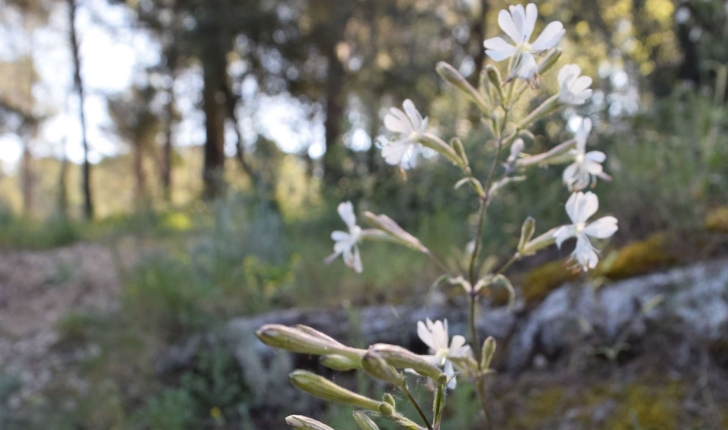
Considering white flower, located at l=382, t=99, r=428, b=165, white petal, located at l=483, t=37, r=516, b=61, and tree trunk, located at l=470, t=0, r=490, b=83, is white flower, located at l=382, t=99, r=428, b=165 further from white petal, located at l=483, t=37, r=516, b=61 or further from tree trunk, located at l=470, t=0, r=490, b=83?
tree trunk, located at l=470, t=0, r=490, b=83

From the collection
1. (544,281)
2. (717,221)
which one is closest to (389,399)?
(544,281)

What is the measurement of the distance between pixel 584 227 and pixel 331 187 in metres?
5.02

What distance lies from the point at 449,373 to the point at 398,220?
13.6ft

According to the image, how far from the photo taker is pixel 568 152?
1181 millimetres

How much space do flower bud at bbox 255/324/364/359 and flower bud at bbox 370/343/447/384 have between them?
34mm

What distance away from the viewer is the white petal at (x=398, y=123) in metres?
1.06

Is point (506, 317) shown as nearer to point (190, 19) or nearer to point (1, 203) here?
point (190, 19)

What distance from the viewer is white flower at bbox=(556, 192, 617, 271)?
1025mm

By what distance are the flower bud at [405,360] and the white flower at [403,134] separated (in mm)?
389

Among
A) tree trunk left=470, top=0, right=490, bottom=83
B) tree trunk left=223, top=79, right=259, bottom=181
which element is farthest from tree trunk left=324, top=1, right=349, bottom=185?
tree trunk left=470, top=0, right=490, bottom=83

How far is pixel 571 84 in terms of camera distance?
1021 millimetres

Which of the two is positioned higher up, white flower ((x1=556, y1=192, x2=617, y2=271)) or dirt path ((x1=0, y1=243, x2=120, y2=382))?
white flower ((x1=556, y1=192, x2=617, y2=271))

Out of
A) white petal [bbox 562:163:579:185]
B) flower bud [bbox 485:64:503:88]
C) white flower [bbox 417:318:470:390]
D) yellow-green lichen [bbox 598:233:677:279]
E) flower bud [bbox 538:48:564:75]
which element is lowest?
yellow-green lichen [bbox 598:233:677:279]

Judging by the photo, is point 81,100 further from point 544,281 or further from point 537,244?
point 537,244
